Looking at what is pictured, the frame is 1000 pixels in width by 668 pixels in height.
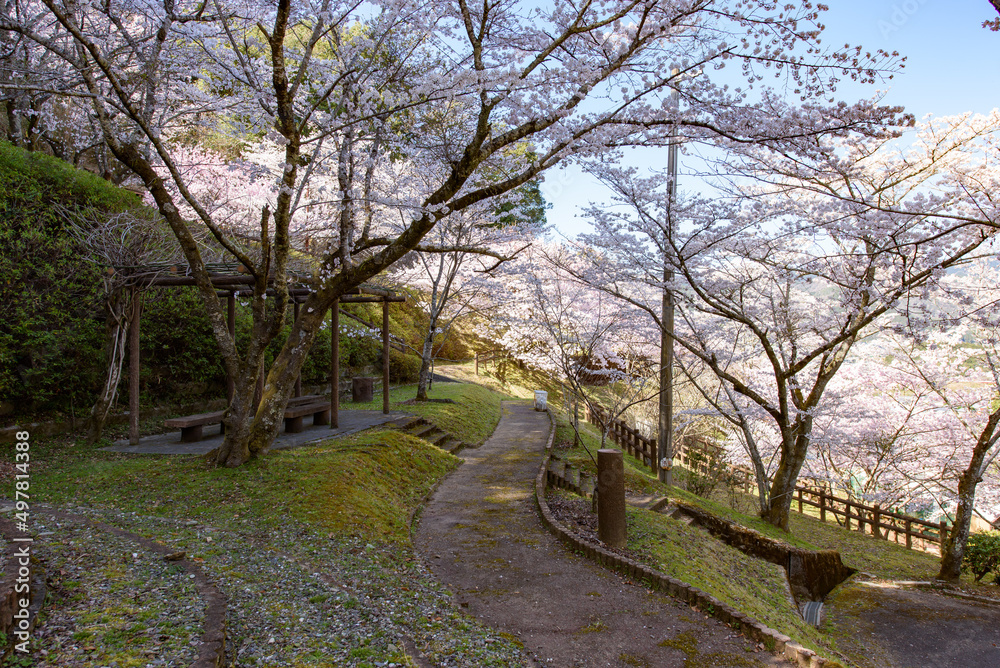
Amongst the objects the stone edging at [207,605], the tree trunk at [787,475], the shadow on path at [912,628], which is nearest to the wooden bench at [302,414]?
the stone edging at [207,605]

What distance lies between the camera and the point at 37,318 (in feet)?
29.1

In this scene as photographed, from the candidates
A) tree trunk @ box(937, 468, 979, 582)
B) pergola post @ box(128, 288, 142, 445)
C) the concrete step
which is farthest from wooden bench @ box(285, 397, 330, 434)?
tree trunk @ box(937, 468, 979, 582)

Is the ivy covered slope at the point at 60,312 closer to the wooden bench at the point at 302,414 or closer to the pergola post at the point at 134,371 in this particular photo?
the pergola post at the point at 134,371

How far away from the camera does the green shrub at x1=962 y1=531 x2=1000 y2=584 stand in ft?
31.7

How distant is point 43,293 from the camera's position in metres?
9.10

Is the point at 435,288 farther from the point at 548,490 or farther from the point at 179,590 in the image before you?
the point at 179,590

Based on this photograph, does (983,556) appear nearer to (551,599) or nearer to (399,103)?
(551,599)

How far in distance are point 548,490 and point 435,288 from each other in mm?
7811

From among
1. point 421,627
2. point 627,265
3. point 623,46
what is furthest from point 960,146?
point 421,627

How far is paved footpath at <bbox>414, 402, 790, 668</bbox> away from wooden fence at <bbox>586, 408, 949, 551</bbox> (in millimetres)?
3234

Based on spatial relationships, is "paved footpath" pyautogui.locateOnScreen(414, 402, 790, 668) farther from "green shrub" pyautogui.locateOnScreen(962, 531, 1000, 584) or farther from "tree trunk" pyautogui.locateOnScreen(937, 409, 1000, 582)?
"green shrub" pyautogui.locateOnScreen(962, 531, 1000, 584)

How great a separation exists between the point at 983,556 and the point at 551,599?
9891 millimetres

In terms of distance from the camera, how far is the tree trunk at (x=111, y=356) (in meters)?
9.05

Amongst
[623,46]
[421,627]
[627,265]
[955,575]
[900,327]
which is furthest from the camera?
[627,265]
